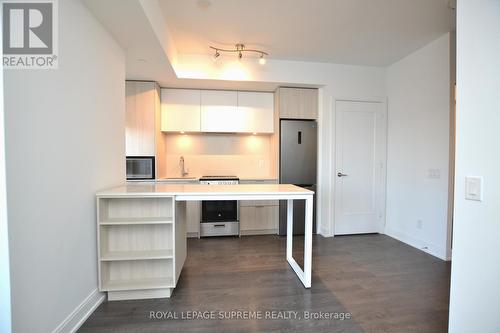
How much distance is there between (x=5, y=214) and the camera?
3.67 ft

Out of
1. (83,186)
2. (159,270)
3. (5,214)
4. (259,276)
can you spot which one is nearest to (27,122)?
(5,214)

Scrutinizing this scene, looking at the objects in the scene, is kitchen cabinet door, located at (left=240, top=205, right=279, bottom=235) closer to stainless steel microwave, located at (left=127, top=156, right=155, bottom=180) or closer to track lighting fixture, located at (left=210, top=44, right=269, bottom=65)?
stainless steel microwave, located at (left=127, top=156, right=155, bottom=180)

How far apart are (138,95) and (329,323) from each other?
140 inches

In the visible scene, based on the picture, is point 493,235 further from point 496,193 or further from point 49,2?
point 49,2

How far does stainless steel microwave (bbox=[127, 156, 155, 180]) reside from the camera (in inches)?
134

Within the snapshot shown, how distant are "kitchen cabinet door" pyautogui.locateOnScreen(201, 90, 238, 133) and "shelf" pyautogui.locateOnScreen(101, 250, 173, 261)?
2222 millimetres

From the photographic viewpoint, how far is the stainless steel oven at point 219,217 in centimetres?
359

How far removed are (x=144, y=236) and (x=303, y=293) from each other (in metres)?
1.52

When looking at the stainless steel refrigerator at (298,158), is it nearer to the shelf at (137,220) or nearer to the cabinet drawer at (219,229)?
the cabinet drawer at (219,229)

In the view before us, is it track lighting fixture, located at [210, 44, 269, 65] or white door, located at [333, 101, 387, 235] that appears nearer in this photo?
track lighting fixture, located at [210, 44, 269, 65]

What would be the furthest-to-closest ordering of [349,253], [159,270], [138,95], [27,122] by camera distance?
1. [138,95]
2. [349,253]
3. [159,270]
4. [27,122]

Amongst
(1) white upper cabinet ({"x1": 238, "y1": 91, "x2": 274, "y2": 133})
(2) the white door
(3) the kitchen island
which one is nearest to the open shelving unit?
(3) the kitchen island

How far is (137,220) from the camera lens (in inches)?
76.8

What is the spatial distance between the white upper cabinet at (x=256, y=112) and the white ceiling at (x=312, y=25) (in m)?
0.71
